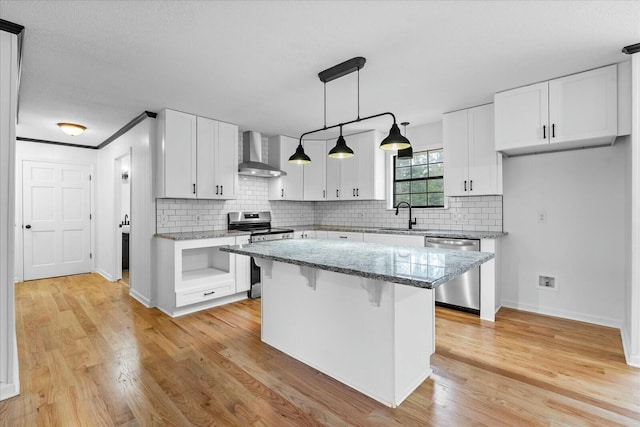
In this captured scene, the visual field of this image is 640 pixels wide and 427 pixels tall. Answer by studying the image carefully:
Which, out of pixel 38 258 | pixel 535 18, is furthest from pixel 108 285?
pixel 535 18

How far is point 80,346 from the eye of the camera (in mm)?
2770

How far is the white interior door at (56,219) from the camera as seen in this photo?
5.21 m

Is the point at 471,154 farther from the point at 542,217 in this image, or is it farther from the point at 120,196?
the point at 120,196

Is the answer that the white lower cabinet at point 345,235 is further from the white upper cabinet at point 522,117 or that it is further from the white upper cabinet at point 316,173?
the white upper cabinet at point 522,117

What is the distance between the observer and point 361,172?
196 inches

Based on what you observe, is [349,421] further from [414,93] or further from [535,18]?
[414,93]

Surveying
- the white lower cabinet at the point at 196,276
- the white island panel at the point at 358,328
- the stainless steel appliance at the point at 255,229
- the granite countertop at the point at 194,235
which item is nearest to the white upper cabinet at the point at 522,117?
the white island panel at the point at 358,328

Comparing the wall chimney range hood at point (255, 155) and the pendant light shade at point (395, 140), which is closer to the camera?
the pendant light shade at point (395, 140)


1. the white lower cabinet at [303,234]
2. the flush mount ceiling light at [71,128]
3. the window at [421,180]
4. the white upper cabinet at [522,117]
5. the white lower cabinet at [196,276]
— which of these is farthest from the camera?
the white lower cabinet at [303,234]

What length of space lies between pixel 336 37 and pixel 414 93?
143cm

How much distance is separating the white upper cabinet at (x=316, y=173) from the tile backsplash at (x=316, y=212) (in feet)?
1.61

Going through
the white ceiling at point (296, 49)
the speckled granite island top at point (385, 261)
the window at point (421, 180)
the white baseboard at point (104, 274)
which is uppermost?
the white ceiling at point (296, 49)

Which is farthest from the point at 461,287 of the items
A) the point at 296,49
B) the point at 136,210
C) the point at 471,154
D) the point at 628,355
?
the point at 136,210

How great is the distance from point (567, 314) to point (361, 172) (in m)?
3.17
